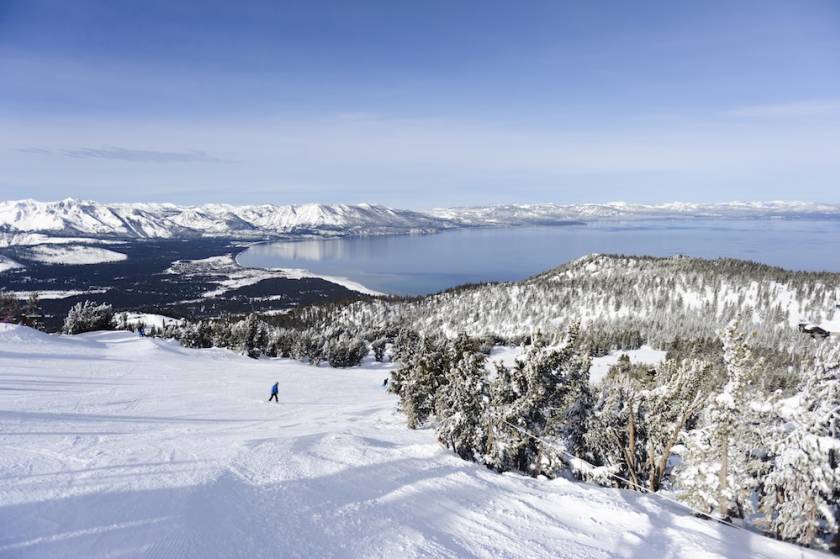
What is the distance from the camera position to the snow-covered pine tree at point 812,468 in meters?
12.7

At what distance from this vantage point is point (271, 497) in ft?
33.8

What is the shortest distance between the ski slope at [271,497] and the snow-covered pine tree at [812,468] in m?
1.03

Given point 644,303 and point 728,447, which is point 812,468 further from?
point 644,303

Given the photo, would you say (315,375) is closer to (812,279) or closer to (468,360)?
(468,360)

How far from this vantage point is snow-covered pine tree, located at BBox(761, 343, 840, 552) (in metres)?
12.7

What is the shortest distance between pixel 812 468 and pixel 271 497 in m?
14.3

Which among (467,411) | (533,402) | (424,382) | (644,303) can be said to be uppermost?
(533,402)

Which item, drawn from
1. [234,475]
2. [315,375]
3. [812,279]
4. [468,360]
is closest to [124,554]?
[234,475]

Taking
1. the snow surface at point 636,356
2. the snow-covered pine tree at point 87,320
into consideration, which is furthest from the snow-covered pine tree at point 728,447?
the snow surface at point 636,356

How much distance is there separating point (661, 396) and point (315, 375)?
28.5 meters

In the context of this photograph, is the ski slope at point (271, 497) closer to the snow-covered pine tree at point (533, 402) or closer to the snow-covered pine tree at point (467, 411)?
the snow-covered pine tree at point (467, 411)

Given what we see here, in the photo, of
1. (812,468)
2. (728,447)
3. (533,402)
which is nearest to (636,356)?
(533,402)

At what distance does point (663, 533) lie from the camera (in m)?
11.5

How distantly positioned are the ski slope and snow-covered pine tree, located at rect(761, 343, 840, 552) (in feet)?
3.39
